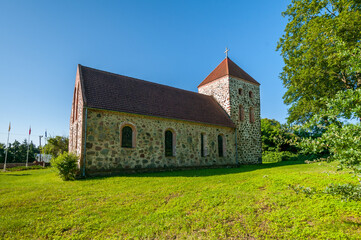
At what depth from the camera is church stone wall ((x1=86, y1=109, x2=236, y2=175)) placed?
12.1m

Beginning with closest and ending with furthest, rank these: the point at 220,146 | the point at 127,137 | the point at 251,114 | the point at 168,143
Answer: the point at 127,137 < the point at 168,143 < the point at 220,146 < the point at 251,114

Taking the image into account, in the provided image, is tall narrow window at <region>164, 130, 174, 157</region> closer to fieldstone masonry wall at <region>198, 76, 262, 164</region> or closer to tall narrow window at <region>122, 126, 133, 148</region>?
tall narrow window at <region>122, 126, 133, 148</region>

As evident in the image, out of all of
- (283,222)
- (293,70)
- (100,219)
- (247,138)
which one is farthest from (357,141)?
(247,138)

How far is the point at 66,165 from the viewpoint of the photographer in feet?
35.6

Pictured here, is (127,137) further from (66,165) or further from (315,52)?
(315,52)

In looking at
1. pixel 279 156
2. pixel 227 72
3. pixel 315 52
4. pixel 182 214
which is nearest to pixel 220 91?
pixel 227 72

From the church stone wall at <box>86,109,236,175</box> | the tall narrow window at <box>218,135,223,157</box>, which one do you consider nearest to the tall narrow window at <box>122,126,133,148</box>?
the church stone wall at <box>86,109,236,175</box>

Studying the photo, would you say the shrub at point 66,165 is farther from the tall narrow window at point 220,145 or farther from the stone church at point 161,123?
the tall narrow window at point 220,145

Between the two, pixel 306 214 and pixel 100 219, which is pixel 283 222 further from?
pixel 100 219

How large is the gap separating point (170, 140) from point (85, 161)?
5990 mm

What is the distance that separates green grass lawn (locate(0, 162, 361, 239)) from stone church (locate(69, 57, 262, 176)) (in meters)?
4.59

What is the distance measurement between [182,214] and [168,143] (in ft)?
31.4

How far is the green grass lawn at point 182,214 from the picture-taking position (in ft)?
15.9

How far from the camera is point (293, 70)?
16.6m
